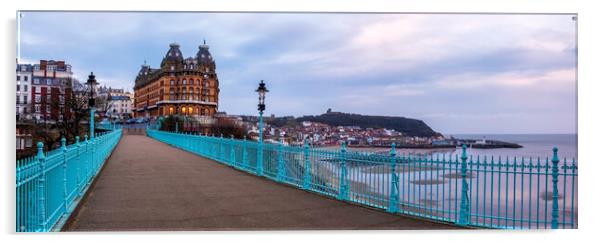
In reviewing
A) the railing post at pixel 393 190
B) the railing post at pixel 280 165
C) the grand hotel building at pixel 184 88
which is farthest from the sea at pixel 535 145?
the grand hotel building at pixel 184 88

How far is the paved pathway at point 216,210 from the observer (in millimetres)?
6930

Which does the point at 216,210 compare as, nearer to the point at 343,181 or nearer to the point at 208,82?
the point at 343,181

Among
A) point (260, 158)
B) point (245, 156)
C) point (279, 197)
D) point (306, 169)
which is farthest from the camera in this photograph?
point (245, 156)

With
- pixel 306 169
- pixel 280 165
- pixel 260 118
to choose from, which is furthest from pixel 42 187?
pixel 260 118

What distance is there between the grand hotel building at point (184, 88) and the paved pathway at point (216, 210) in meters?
62.2

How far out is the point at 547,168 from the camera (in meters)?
6.02

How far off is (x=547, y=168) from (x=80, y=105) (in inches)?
1061

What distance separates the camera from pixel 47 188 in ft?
19.9

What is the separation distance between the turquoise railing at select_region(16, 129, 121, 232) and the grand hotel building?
6369cm

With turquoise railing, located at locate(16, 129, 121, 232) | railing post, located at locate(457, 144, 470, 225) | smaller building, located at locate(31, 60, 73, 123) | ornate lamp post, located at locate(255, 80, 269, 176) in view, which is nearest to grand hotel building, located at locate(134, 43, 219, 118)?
smaller building, located at locate(31, 60, 73, 123)

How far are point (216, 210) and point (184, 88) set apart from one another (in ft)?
243

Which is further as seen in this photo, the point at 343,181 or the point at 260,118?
the point at 260,118
